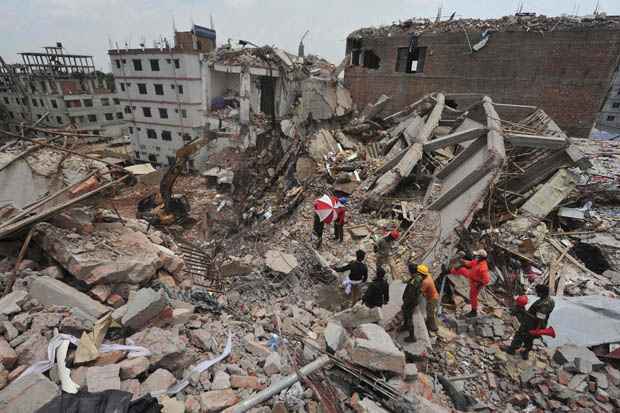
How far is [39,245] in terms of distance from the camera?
168 inches

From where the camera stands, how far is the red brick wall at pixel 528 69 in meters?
10.8

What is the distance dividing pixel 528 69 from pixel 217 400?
50.4ft

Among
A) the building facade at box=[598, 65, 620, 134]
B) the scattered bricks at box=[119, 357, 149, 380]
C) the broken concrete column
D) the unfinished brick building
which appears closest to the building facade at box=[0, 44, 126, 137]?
the broken concrete column

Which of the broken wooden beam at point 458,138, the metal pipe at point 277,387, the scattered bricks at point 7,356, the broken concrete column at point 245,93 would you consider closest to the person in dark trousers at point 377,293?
the metal pipe at point 277,387

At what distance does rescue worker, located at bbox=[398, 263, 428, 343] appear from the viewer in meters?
4.06

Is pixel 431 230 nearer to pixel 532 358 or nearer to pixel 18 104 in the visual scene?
pixel 532 358

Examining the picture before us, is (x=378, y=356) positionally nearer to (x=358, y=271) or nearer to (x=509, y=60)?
(x=358, y=271)

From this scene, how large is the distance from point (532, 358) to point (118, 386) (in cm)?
530

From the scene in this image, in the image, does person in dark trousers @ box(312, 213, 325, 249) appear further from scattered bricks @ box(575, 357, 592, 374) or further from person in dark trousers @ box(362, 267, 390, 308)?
scattered bricks @ box(575, 357, 592, 374)

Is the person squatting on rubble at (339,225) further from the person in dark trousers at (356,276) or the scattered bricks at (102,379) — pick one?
the scattered bricks at (102,379)

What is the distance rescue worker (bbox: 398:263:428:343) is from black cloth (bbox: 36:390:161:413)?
321 centimetres

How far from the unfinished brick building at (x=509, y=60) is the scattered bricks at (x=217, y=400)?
14.8 m

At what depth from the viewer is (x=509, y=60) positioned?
470 inches

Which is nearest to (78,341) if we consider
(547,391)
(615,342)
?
(547,391)
